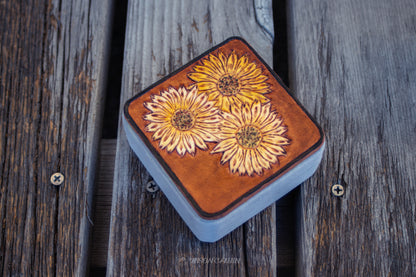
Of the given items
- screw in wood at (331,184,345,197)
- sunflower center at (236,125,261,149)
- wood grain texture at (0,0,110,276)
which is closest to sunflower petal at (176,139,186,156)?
sunflower center at (236,125,261,149)

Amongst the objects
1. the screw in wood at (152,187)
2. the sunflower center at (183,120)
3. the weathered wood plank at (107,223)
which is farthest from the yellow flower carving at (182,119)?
the weathered wood plank at (107,223)

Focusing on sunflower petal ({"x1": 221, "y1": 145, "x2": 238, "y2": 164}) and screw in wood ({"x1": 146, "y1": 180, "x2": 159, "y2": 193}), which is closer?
sunflower petal ({"x1": 221, "y1": 145, "x2": 238, "y2": 164})

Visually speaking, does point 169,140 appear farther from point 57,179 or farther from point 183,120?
point 57,179

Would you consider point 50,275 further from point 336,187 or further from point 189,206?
point 336,187

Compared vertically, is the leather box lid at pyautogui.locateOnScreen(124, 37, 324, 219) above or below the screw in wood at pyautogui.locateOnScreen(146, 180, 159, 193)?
above

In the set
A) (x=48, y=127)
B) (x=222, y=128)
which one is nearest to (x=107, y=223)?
(x=48, y=127)

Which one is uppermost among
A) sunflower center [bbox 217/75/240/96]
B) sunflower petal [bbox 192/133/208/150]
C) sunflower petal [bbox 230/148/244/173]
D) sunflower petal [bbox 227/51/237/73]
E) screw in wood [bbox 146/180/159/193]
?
sunflower petal [bbox 227/51/237/73]

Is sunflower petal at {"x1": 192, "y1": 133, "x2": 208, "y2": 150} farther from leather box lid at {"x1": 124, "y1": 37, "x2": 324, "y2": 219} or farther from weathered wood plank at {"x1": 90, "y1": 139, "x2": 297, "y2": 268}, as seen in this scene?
weathered wood plank at {"x1": 90, "y1": 139, "x2": 297, "y2": 268}
